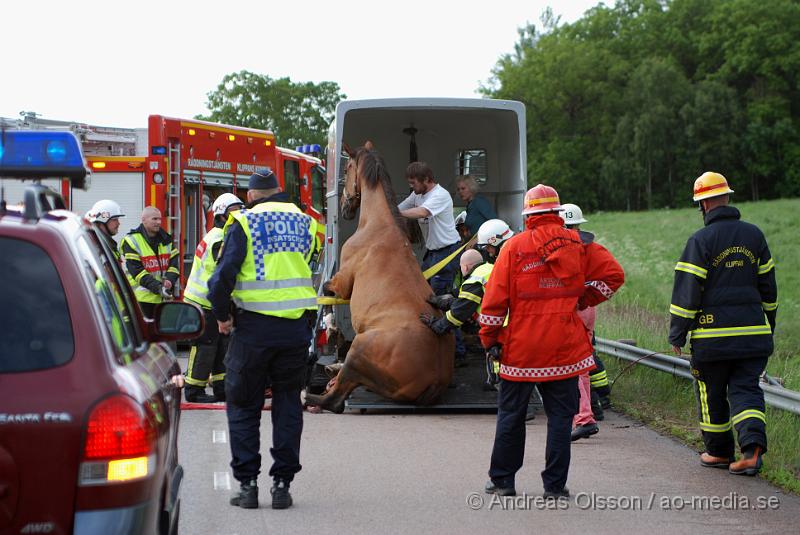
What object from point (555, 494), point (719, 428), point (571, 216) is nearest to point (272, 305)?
point (555, 494)

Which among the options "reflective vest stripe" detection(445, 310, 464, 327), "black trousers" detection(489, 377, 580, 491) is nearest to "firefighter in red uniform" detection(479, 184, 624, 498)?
"black trousers" detection(489, 377, 580, 491)

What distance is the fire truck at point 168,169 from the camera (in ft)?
56.6

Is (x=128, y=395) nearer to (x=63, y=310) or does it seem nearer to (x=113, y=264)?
(x=63, y=310)

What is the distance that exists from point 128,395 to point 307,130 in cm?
7323

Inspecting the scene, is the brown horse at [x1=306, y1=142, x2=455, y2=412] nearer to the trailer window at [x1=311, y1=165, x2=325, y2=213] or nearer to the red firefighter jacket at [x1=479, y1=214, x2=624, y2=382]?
the red firefighter jacket at [x1=479, y1=214, x2=624, y2=382]

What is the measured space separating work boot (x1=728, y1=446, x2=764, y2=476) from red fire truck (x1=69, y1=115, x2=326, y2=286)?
10.7m

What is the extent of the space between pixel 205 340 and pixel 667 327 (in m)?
8.37

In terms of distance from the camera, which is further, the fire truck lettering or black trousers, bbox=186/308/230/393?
the fire truck lettering

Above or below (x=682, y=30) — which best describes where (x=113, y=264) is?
below

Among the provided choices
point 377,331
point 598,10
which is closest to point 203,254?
point 377,331

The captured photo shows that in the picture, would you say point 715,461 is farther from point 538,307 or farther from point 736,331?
point 538,307

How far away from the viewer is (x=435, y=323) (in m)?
10.5

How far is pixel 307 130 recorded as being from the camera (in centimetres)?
7600

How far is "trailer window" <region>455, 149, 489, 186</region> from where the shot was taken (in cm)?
1398
